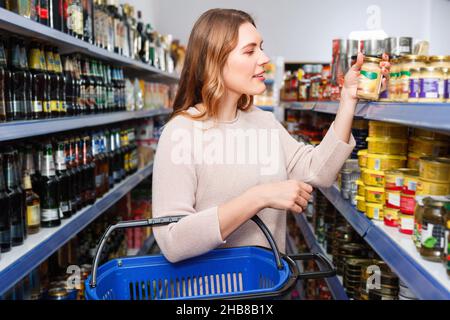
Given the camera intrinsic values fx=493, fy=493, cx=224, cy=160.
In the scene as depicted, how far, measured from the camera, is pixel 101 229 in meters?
3.52

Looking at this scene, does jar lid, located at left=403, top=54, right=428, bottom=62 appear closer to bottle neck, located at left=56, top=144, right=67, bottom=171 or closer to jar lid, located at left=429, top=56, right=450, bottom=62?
jar lid, located at left=429, top=56, right=450, bottom=62

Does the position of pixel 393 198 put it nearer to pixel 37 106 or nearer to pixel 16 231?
pixel 16 231

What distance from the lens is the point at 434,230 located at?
120cm

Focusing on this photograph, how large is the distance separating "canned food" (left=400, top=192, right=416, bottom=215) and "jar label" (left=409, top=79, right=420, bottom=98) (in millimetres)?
297

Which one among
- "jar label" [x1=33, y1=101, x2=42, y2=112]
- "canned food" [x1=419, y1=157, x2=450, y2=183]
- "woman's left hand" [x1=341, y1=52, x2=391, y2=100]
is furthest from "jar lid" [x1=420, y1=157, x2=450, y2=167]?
"jar label" [x1=33, y1=101, x2=42, y2=112]

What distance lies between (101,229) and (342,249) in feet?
6.12

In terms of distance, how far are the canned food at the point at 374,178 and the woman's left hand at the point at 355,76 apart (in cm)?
28

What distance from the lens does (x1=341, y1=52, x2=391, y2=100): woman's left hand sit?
157cm

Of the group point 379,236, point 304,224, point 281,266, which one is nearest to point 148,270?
point 281,266

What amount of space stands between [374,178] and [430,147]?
214 mm

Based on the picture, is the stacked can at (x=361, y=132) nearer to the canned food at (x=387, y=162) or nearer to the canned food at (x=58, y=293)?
the canned food at (x=387, y=162)

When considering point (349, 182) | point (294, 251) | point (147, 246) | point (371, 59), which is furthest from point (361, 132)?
point (147, 246)

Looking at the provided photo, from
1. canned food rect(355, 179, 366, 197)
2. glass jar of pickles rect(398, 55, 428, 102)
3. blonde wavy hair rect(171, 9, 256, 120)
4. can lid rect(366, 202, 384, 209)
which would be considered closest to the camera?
glass jar of pickles rect(398, 55, 428, 102)

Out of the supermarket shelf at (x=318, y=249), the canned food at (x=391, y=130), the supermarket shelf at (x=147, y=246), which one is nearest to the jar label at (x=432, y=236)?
the canned food at (x=391, y=130)
